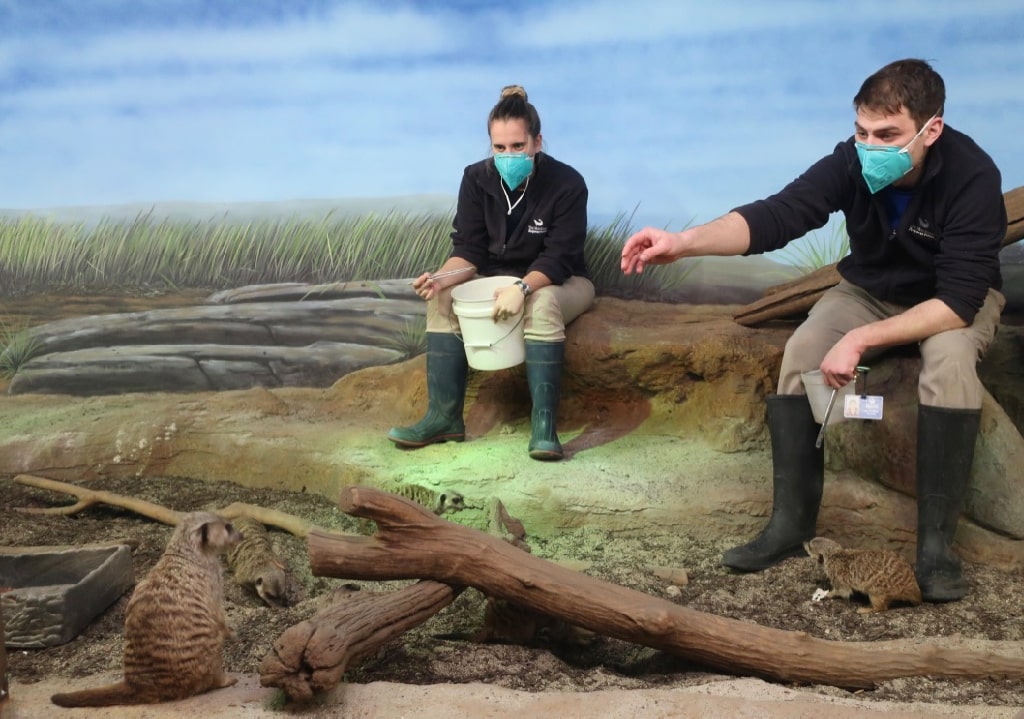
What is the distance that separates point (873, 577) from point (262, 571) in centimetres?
227

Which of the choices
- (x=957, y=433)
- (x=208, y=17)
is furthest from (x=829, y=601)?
(x=208, y=17)

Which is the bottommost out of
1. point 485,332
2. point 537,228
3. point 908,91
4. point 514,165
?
point 485,332

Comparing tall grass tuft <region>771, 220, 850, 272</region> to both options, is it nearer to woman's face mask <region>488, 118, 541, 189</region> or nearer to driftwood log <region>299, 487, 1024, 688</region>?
woman's face mask <region>488, 118, 541, 189</region>

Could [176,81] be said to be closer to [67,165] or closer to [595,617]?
[67,165]

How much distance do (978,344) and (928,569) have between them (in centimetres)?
87

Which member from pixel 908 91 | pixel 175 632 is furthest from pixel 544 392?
pixel 175 632

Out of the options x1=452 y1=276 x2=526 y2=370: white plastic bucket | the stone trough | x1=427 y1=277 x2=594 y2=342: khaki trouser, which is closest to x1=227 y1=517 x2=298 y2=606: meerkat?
the stone trough

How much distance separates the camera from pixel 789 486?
402cm

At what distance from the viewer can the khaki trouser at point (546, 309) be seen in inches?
185

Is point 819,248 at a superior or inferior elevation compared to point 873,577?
superior

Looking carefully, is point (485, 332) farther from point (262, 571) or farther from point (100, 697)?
point (100, 697)

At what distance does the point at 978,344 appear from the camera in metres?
3.77

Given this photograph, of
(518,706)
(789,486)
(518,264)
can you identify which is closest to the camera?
(518,706)

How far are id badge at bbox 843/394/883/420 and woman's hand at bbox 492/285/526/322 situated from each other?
157 centimetres
